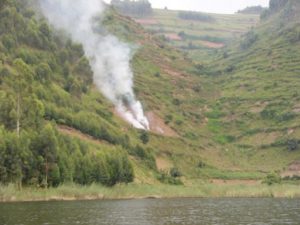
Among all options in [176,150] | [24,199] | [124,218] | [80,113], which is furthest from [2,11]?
[124,218]

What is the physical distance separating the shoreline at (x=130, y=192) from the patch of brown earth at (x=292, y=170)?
113ft

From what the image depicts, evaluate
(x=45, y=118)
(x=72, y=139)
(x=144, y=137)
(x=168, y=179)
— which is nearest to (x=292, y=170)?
(x=168, y=179)

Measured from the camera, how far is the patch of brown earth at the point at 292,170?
17334cm

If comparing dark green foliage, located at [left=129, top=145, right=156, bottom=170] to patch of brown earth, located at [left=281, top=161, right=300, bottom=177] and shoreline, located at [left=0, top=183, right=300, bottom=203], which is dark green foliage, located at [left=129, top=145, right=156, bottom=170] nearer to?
shoreline, located at [left=0, top=183, right=300, bottom=203]

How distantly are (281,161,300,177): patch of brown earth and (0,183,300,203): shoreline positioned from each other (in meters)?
34.6

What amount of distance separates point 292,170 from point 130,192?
6894 cm

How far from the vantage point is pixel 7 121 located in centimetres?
12550

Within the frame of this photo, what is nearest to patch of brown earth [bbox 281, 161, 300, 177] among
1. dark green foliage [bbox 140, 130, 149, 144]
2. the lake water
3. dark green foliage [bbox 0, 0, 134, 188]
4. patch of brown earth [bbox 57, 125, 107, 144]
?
dark green foliage [bbox 140, 130, 149, 144]

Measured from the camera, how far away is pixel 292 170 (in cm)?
17762

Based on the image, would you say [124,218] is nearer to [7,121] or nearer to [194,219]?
[194,219]

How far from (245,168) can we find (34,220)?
12804 centimetres

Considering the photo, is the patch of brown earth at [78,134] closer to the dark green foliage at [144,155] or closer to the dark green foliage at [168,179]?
the dark green foliage at [144,155]

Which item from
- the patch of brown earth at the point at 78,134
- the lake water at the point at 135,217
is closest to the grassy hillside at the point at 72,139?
the patch of brown earth at the point at 78,134

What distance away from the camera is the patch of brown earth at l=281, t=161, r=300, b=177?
173 meters
